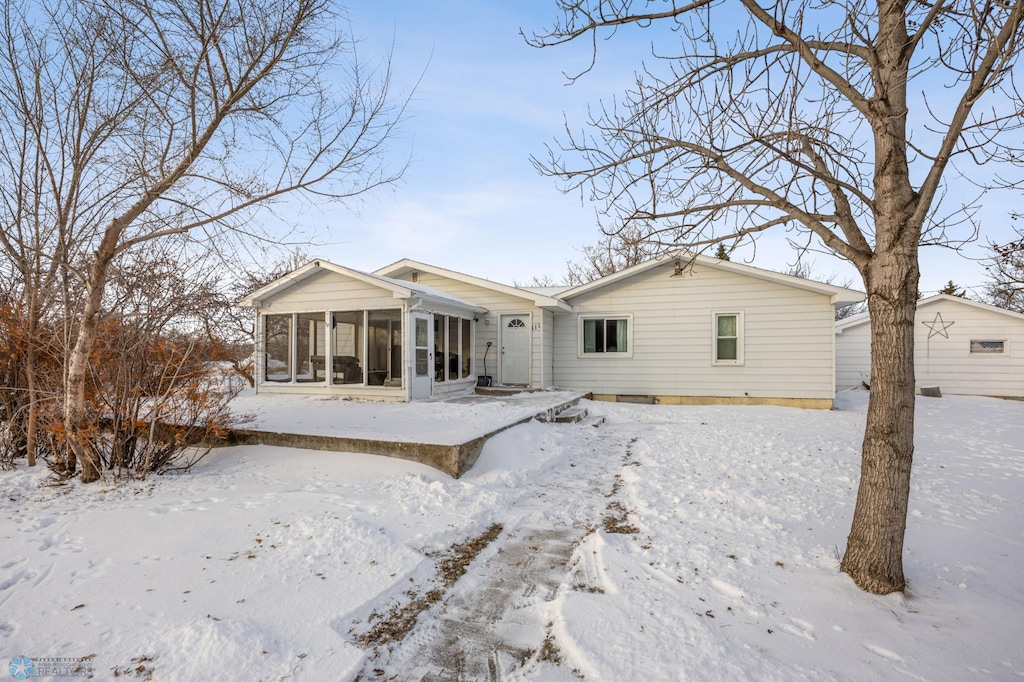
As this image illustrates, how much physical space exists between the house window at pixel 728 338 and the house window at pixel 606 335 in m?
2.10

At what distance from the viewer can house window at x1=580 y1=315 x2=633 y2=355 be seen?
13.2 metres

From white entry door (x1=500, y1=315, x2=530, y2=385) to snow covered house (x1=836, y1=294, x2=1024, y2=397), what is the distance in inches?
444

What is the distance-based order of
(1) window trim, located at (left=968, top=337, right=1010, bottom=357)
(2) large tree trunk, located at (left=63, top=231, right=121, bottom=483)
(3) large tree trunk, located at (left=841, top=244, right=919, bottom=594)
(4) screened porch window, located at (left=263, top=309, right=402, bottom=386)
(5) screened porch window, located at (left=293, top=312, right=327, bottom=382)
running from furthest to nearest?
(1) window trim, located at (left=968, top=337, right=1010, bottom=357) < (5) screened porch window, located at (left=293, top=312, right=327, bottom=382) < (4) screened porch window, located at (left=263, top=309, right=402, bottom=386) < (2) large tree trunk, located at (left=63, top=231, right=121, bottom=483) < (3) large tree trunk, located at (left=841, top=244, right=919, bottom=594)

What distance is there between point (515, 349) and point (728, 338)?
5343 millimetres

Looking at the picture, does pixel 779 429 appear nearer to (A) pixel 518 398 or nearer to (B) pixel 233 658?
(A) pixel 518 398

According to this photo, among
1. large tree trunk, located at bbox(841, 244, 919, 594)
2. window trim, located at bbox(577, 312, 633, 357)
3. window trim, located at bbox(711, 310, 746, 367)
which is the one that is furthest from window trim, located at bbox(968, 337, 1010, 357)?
large tree trunk, located at bbox(841, 244, 919, 594)

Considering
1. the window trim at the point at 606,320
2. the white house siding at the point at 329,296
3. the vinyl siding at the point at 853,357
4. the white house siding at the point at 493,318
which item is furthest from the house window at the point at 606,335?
Result: the vinyl siding at the point at 853,357

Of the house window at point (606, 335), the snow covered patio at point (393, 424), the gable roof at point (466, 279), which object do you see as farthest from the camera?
the house window at point (606, 335)

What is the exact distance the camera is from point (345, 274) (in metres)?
10.7

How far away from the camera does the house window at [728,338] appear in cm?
1220

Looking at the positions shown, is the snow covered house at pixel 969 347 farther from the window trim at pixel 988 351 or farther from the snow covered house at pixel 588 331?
the snow covered house at pixel 588 331

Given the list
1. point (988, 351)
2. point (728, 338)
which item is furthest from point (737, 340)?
point (988, 351)

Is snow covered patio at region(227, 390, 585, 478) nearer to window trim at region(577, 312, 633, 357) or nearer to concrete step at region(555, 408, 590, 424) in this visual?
concrete step at region(555, 408, 590, 424)

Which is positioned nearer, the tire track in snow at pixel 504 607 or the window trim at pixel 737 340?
the tire track in snow at pixel 504 607
